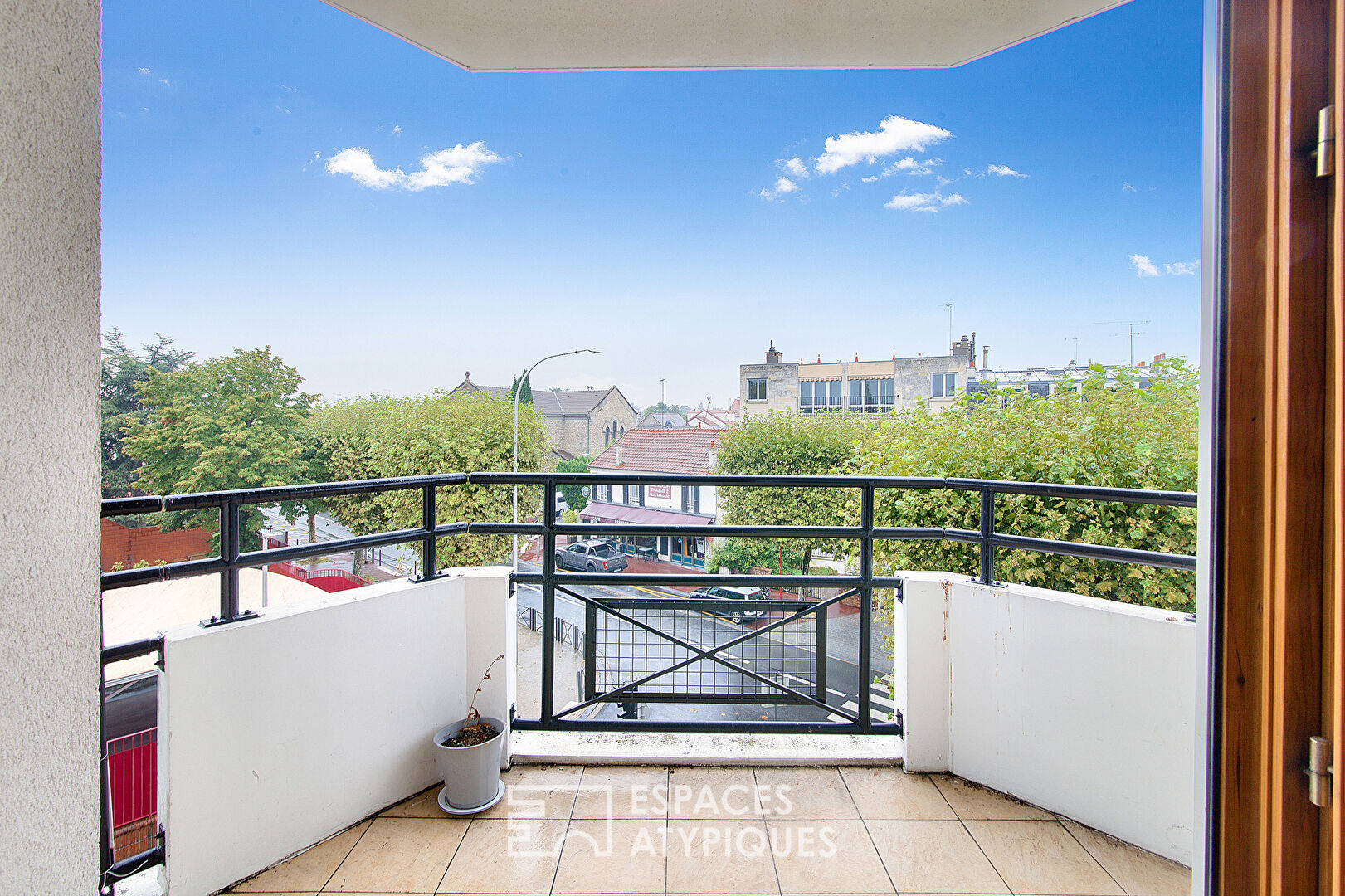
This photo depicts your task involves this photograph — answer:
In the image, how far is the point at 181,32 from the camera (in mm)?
13648

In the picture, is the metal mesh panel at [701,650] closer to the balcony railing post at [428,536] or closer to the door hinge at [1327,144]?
the balcony railing post at [428,536]

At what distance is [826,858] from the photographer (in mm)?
1508

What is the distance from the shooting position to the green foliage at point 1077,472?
3.02m

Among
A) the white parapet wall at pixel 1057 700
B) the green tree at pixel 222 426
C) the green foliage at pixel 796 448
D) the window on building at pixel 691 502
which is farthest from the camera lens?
the green foliage at pixel 796 448

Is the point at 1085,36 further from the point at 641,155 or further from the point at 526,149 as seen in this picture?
the point at 526,149

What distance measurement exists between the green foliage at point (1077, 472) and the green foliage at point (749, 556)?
3.48m

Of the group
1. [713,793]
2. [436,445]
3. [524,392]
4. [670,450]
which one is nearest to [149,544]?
[713,793]

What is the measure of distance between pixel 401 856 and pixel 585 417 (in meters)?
15.9

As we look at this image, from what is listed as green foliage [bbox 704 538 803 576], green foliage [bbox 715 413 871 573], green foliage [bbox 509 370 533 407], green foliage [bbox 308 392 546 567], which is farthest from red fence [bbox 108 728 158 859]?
green foliage [bbox 509 370 533 407]

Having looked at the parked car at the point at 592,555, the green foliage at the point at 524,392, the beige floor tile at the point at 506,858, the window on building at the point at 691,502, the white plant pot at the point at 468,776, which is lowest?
the parked car at the point at 592,555

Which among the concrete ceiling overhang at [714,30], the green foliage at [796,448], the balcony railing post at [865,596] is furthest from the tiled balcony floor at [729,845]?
the green foliage at [796,448]

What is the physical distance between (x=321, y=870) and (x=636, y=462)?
879cm

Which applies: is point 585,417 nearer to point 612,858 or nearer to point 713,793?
point 713,793

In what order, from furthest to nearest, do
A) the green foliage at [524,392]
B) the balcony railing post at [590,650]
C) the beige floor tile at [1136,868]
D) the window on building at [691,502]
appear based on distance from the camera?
the green foliage at [524,392] → the window on building at [691,502] → the balcony railing post at [590,650] → the beige floor tile at [1136,868]
